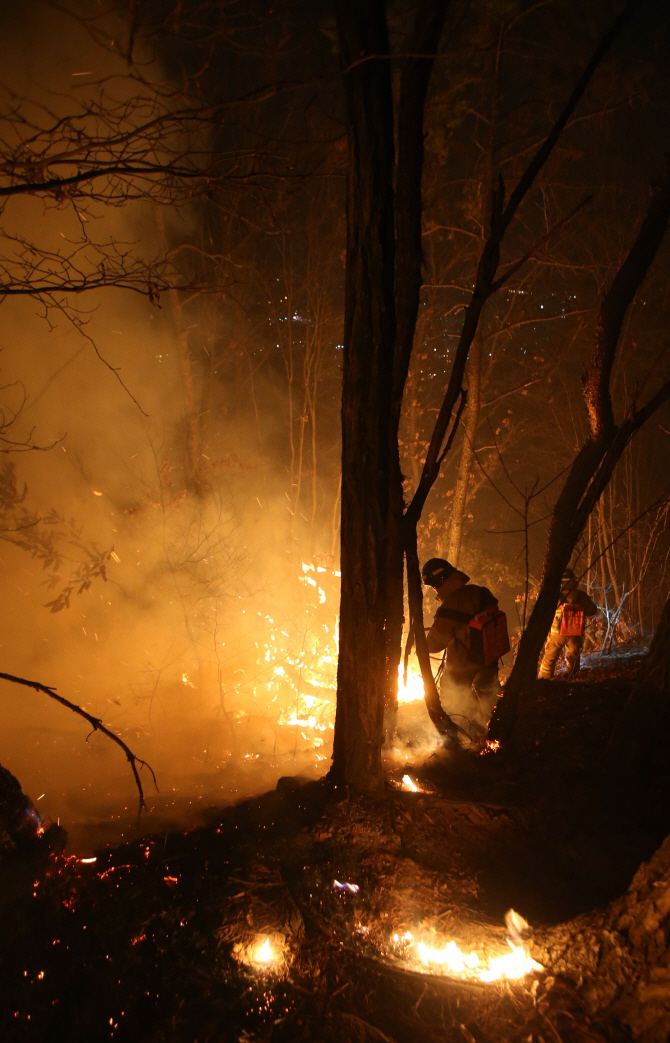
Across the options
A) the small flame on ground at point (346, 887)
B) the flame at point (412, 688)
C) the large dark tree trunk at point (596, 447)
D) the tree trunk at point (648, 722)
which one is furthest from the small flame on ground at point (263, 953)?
the flame at point (412, 688)

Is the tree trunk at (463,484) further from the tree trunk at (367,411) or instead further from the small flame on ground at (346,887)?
the small flame on ground at (346,887)

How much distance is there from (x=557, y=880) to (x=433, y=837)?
684mm

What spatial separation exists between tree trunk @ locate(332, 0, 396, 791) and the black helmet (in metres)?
1.84

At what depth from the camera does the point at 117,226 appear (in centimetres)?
980

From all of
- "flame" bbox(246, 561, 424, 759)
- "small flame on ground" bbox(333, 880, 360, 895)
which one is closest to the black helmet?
"small flame on ground" bbox(333, 880, 360, 895)

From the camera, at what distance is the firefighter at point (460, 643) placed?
5.12m

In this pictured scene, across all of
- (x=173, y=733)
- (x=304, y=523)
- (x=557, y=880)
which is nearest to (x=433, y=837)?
(x=557, y=880)

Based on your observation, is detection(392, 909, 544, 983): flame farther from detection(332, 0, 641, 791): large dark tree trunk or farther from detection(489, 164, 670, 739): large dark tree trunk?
detection(489, 164, 670, 739): large dark tree trunk

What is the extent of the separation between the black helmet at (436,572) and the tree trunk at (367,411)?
184 cm

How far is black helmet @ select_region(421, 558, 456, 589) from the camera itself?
202 inches

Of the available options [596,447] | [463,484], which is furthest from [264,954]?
[463,484]

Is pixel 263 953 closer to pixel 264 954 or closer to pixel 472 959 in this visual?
pixel 264 954

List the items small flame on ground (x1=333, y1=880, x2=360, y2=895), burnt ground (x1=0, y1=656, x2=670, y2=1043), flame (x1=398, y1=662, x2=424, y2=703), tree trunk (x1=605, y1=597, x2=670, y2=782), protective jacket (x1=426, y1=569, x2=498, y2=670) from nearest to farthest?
1. burnt ground (x1=0, y1=656, x2=670, y2=1043)
2. small flame on ground (x1=333, y1=880, x2=360, y2=895)
3. tree trunk (x1=605, y1=597, x2=670, y2=782)
4. protective jacket (x1=426, y1=569, x2=498, y2=670)
5. flame (x1=398, y1=662, x2=424, y2=703)

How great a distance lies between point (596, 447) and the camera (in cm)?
420
